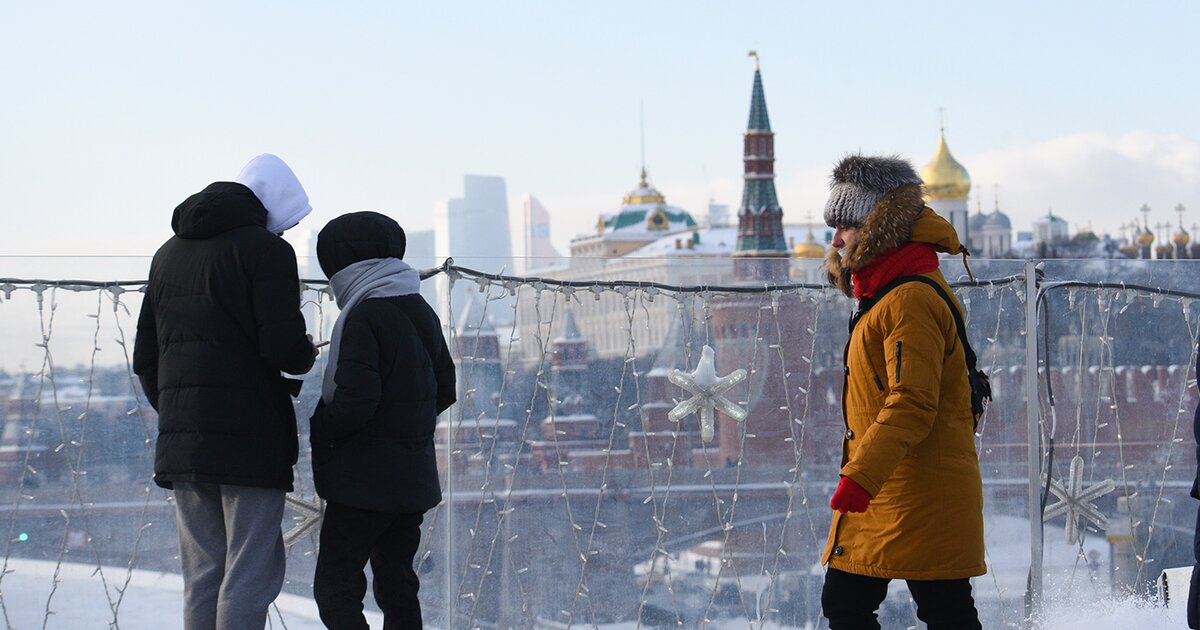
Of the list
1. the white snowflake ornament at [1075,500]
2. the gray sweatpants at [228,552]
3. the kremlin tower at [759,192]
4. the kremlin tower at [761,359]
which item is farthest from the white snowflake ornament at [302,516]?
the kremlin tower at [759,192]

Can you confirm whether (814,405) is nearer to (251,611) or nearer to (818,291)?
(818,291)

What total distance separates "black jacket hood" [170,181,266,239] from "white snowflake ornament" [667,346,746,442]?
1.43m

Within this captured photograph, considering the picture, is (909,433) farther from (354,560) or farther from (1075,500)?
(1075,500)

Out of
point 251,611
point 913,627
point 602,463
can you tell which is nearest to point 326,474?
point 251,611

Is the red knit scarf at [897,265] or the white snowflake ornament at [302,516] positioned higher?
the red knit scarf at [897,265]

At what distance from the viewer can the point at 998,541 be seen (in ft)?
13.7

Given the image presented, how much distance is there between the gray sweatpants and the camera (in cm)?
280

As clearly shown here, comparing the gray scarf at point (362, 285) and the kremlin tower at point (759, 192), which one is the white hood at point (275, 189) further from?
the kremlin tower at point (759, 192)

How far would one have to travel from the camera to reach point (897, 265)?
280 centimetres

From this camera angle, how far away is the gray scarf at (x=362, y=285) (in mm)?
2969

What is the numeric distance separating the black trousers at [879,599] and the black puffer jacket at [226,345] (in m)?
1.06

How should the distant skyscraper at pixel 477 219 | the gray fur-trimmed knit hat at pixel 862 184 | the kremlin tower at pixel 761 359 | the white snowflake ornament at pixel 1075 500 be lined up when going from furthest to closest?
the distant skyscraper at pixel 477 219 < the white snowflake ornament at pixel 1075 500 < the kremlin tower at pixel 761 359 < the gray fur-trimmed knit hat at pixel 862 184

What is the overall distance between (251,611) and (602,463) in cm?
128

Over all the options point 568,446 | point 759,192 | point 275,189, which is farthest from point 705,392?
point 759,192
